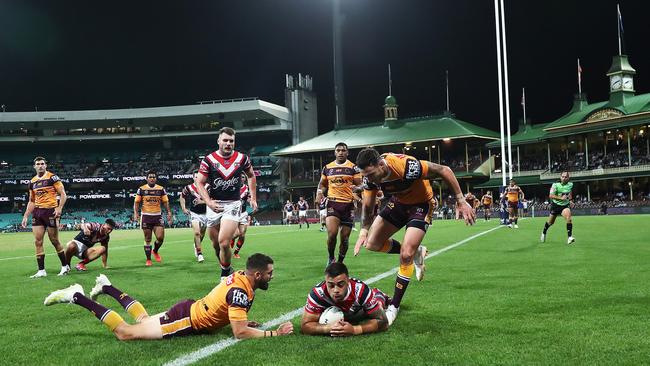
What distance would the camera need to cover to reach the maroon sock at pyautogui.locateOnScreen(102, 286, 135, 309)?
564cm

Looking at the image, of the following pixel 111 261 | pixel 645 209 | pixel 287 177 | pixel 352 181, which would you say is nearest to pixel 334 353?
pixel 352 181

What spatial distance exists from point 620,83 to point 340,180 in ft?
178

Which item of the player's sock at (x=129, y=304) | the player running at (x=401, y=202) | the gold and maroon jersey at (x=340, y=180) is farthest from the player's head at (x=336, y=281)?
the gold and maroon jersey at (x=340, y=180)

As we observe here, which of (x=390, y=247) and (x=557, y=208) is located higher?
(x=557, y=208)

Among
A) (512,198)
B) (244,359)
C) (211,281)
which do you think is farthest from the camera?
(512,198)

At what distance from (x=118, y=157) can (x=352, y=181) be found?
81875 millimetres

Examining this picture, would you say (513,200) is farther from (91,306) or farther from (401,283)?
(91,306)

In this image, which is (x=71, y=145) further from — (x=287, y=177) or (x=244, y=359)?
(x=244, y=359)

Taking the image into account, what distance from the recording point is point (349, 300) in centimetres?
535

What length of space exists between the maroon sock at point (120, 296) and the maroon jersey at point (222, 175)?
372 cm

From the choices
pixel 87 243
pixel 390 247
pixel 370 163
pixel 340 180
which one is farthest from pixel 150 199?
pixel 370 163

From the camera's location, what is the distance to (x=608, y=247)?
14242mm

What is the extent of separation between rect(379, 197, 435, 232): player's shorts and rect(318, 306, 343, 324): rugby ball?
2.07m

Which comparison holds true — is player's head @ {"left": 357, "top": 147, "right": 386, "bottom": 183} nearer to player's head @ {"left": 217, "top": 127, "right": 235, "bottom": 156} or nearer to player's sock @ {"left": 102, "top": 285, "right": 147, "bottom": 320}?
player's sock @ {"left": 102, "top": 285, "right": 147, "bottom": 320}
